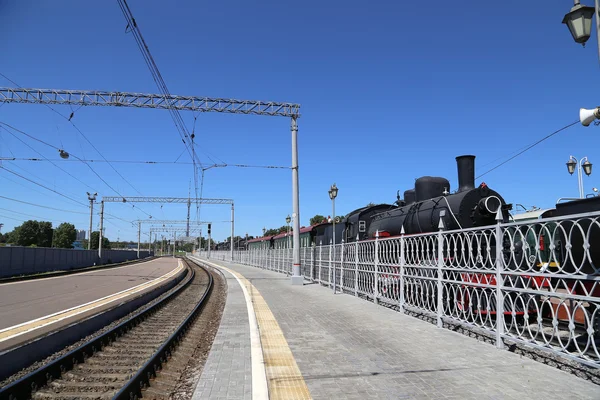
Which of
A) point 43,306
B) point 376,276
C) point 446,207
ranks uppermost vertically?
A: point 446,207

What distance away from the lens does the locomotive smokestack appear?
11.2m

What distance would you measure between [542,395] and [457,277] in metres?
3.32

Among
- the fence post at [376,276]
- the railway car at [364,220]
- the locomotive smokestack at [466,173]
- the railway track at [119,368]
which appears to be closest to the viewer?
the railway track at [119,368]

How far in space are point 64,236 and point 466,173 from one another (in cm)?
10007

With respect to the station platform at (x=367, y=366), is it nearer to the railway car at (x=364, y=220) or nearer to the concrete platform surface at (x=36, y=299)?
the concrete platform surface at (x=36, y=299)

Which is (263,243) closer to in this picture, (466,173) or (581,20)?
(466,173)

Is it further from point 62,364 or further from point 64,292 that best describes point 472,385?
point 64,292

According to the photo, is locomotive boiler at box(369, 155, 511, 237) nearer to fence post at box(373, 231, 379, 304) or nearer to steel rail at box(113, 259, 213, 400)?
fence post at box(373, 231, 379, 304)

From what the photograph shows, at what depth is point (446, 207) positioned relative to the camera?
1037 centimetres

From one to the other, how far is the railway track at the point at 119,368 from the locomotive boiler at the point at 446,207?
228 inches

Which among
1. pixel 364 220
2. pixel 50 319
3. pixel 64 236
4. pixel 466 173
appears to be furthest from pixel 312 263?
pixel 64 236

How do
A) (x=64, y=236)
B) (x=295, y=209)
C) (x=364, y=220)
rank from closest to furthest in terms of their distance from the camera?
1. (x=364, y=220)
2. (x=295, y=209)
3. (x=64, y=236)

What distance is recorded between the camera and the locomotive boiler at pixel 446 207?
985 cm

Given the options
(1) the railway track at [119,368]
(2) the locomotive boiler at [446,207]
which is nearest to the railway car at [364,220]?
(2) the locomotive boiler at [446,207]
